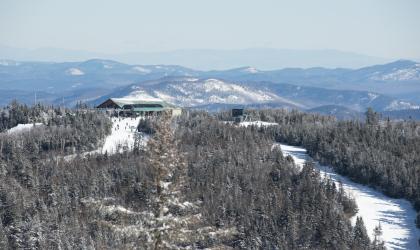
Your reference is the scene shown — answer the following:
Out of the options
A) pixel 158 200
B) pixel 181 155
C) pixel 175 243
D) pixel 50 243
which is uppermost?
pixel 181 155

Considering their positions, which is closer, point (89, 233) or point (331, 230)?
point (331, 230)

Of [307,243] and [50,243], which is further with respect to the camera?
[50,243]

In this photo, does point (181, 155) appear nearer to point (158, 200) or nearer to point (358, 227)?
point (158, 200)

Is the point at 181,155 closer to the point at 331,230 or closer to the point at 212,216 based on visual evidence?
the point at 331,230

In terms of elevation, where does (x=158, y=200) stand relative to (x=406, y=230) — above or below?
above

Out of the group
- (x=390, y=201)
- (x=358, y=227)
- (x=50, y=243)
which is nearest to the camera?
(x=358, y=227)

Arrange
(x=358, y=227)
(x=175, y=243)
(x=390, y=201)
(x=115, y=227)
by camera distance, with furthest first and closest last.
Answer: (x=390, y=201)
(x=358, y=227)
(x=175, y=243)
(x=115, y=227)

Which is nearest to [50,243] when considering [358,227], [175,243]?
[358,227]

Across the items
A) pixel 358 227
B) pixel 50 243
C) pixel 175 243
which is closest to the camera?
pixel 175 243

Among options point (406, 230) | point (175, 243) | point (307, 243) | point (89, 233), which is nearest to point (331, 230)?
point (307, 243)
